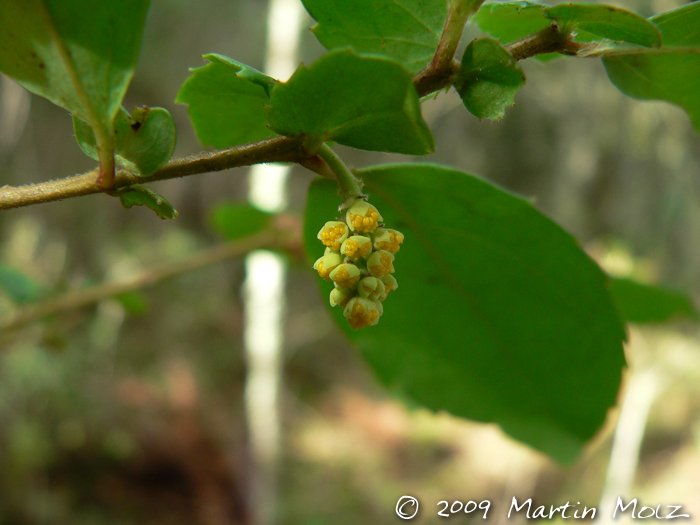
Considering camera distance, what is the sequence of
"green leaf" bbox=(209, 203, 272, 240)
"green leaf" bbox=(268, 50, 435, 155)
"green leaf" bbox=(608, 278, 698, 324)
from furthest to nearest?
1. "green leaf" bbox=(209, 203, 272, 240)
2. "green leaf" bbox=(608, 278, 698, 324)
3. "green leaf" bbox=(268, 50, 435, 155)

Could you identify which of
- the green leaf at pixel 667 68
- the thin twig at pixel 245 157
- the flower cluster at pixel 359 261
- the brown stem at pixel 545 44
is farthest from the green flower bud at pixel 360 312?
the green leaf at pixel 667 68

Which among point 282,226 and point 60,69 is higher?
point 282,226

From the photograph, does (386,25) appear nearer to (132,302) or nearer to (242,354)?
(132,302)

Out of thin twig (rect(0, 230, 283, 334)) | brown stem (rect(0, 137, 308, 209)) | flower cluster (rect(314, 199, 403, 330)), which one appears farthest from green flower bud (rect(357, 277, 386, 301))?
thin twig (rect(0, 230, 283, 334))

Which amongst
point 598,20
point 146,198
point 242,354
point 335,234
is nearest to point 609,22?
point 598,20

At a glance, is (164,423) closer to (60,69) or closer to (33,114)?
(33,114)

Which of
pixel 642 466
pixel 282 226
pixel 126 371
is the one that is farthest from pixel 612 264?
pixel 126 371

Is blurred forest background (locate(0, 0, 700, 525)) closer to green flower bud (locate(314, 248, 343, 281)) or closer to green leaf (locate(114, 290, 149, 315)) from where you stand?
green leaf (locate(114, 290, 149, 315))
